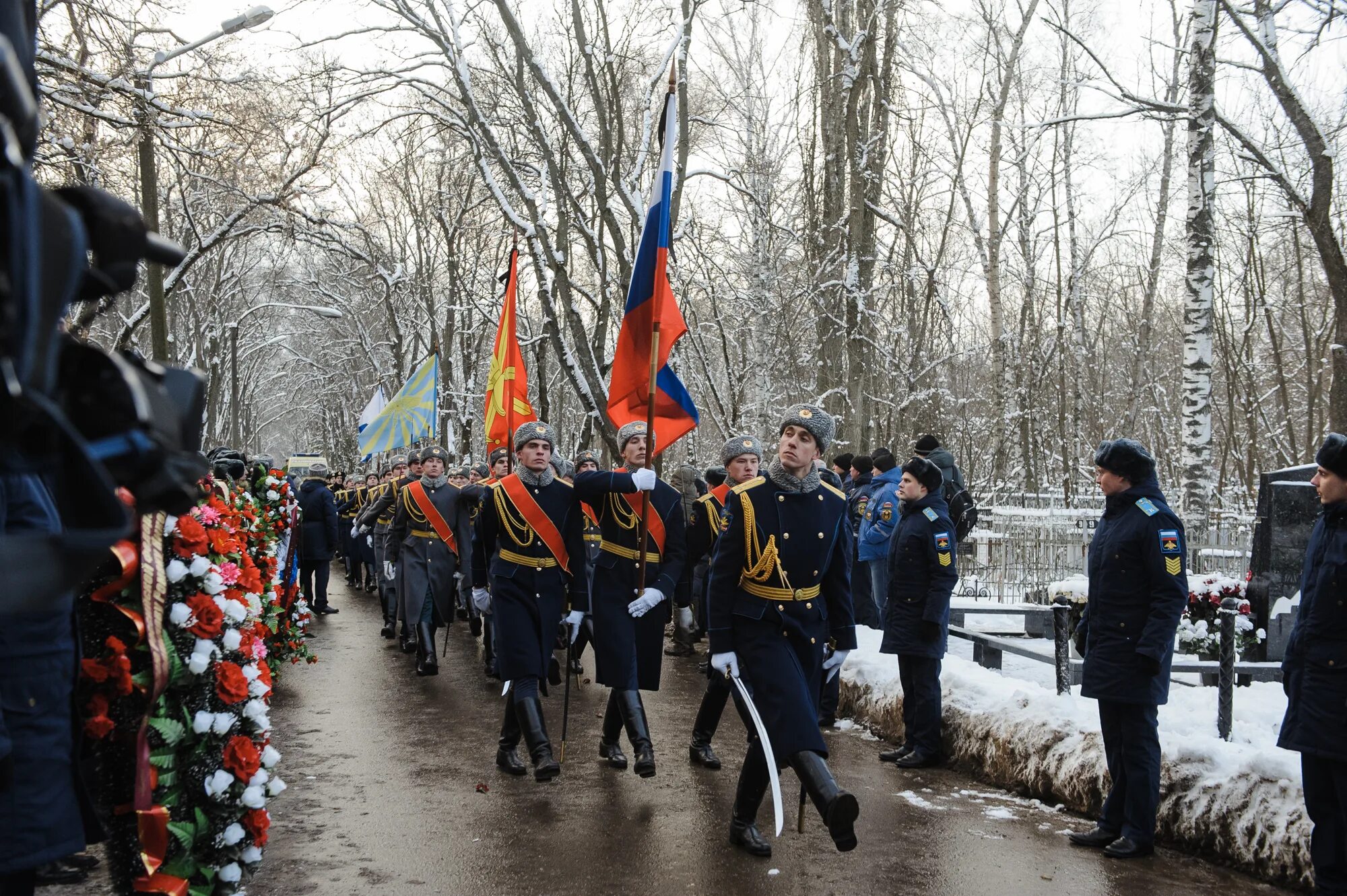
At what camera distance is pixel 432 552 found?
482 inches

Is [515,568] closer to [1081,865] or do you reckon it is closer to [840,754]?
[840,754]

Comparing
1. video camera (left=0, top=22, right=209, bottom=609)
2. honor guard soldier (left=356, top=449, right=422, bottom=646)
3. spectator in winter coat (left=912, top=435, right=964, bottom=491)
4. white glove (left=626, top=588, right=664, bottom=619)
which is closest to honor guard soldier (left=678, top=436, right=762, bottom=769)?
white glove (left=626, top=588, right=664, bottom=619)

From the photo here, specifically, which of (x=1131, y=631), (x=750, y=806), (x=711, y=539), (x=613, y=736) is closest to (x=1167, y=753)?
(x=1131, y=631)

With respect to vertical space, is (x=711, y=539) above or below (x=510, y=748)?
above

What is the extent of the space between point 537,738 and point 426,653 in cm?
Result: 498

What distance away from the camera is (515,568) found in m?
7.56

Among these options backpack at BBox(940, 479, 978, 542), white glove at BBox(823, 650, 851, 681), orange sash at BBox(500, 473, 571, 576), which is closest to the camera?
white glove at BBox(823, 650, 851, 681)

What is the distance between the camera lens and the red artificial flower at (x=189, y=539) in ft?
14.8

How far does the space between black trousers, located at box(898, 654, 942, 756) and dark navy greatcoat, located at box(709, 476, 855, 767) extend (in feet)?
5.78

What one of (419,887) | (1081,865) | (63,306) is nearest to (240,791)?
(419,887)

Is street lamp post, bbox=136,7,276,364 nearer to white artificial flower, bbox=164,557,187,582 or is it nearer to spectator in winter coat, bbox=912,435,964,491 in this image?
spectator in winter coat, bbox=912,435,964,491

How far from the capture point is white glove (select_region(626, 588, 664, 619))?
7.43 m

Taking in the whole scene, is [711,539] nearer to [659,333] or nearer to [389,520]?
[659,333]

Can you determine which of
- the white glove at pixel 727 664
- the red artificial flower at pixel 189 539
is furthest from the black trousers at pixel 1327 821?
the red artificial flower at pixel 189 539
